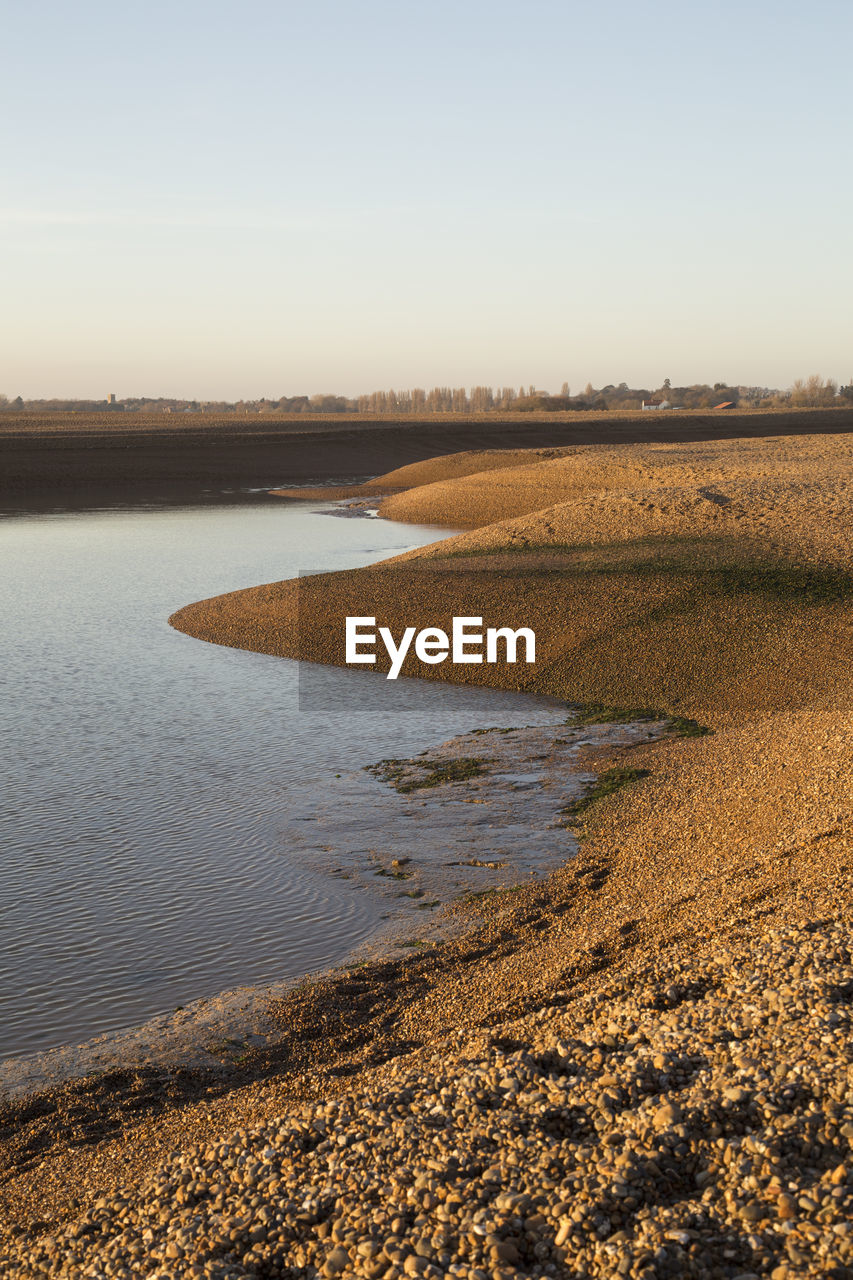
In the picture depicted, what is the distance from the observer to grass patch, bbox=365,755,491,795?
38.6 feet

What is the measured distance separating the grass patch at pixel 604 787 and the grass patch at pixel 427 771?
138 cm

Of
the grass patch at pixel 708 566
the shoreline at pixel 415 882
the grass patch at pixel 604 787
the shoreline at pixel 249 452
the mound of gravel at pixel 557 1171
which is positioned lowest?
the shoreline at pixel 415 882

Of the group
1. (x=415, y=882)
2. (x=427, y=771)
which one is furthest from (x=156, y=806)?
(x=415, y=882)

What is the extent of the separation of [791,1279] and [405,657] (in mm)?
13657

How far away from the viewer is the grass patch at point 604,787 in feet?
35.0

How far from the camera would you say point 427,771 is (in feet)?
40.0

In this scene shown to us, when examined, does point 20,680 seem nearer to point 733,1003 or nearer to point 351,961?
point 351,961

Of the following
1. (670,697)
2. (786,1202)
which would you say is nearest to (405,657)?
A: (670,697)

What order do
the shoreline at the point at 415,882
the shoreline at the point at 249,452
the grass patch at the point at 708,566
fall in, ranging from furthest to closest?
the shoreline at the point at 249,452 < the grass patch at the point at 708,566 < the shoreline at the point at 415,882

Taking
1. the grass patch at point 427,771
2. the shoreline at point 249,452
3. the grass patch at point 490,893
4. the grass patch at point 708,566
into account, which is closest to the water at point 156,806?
the grass patch at point 427,771

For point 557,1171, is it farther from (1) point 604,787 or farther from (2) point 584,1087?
(1) point 604,787

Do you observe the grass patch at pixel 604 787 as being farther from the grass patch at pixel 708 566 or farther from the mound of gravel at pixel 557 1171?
the grass patch at pixel 708 566

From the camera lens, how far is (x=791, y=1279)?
146 inches

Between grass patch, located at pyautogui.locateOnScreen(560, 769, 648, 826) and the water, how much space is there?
2.53 m
